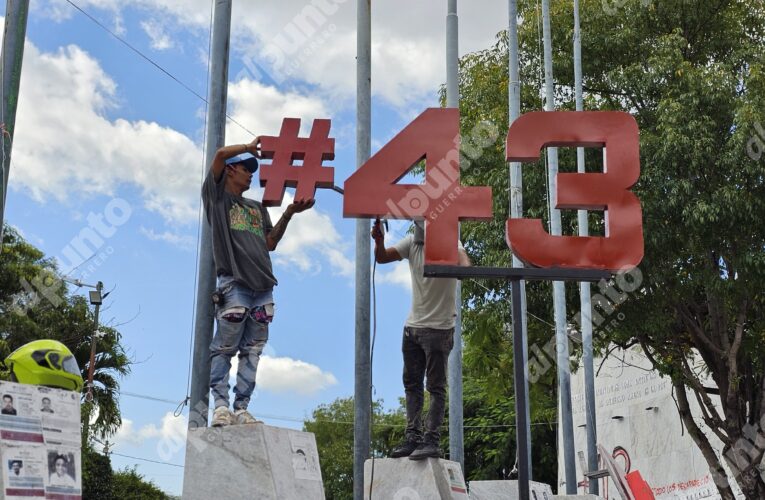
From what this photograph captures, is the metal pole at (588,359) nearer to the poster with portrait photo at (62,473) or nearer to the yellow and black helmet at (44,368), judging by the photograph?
the yellow and black helmet at (44,368)

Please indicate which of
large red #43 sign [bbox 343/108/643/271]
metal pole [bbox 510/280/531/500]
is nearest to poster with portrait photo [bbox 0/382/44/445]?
large red #43 sign [bbox 343/108/643/271]

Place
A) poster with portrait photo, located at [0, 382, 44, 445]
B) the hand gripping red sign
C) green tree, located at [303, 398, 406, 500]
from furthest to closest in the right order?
1. green tree, located at [303, 398, 406, 500]
2. the hand gripping red sign
3. poster with portrait photo, located at [0, 382, 44, 445]

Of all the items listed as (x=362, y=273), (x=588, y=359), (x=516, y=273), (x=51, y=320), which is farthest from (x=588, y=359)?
(x=51, y=320)

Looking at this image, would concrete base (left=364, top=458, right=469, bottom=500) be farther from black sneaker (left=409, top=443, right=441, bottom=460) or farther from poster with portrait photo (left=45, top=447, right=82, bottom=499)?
poster with portrait photo (left=45, top=447, right=82, bottom=499)

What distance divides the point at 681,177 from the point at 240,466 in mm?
11977

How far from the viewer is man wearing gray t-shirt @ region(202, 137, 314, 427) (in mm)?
6273

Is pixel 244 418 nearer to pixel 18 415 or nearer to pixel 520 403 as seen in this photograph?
pixel 18 415

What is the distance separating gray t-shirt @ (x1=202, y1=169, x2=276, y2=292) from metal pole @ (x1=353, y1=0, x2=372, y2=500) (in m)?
1.40

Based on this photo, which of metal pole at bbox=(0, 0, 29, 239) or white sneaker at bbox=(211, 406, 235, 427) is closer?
white sneaker at bbox=(211, 406, 235, 427)

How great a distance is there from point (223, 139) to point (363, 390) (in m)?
2.28

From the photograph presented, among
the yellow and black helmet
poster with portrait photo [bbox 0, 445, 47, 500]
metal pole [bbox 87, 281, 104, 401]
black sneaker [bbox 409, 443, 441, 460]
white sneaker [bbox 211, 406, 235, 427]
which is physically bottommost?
poster with portrait photo [bbox 0, 445, 47, 500]

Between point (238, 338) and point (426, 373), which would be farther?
point (426, 373)

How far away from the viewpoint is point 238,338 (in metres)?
6.31

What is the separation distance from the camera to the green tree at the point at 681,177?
15.5m
